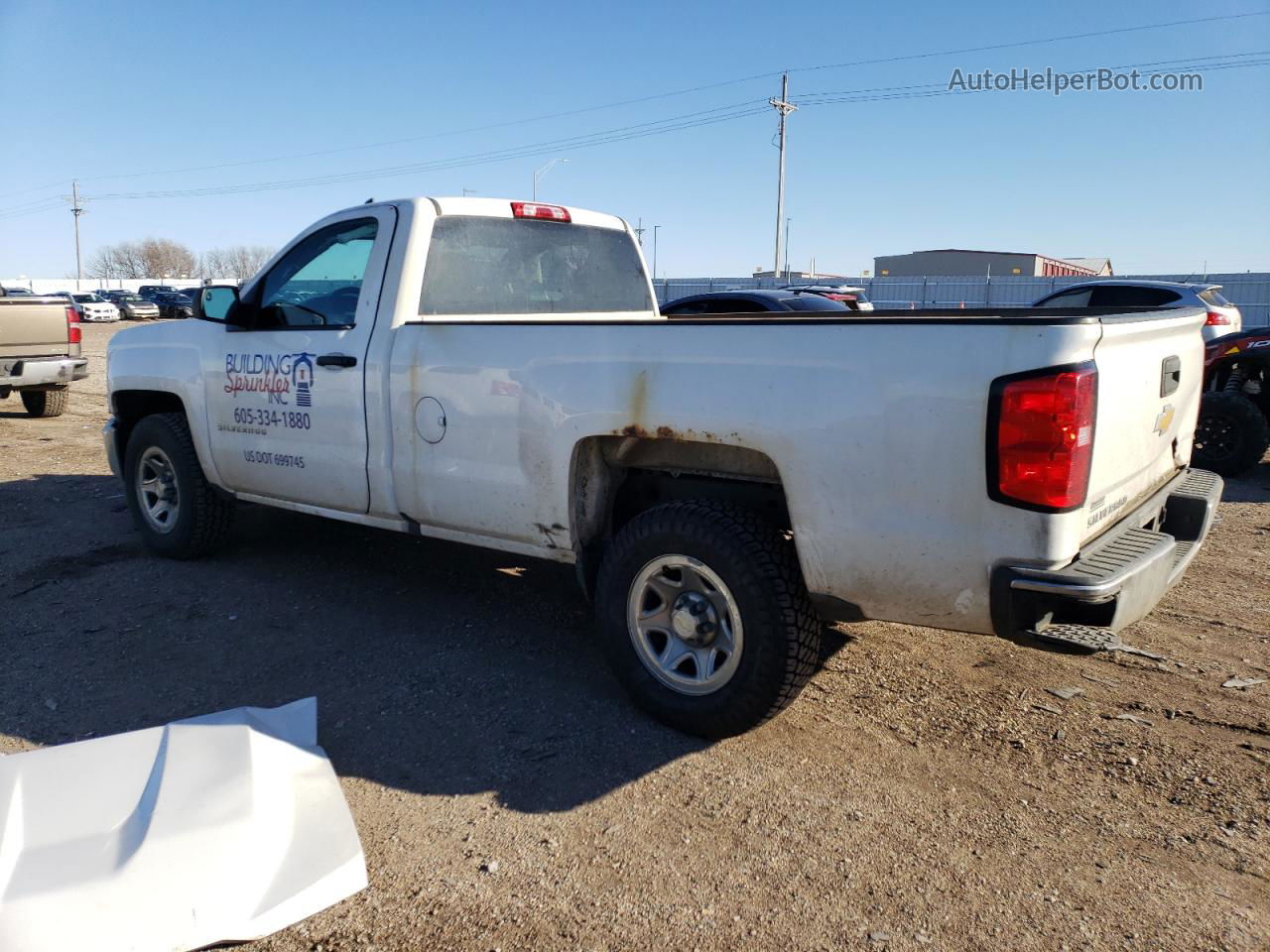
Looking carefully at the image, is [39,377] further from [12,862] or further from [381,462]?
[12,862]

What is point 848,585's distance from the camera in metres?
3.28

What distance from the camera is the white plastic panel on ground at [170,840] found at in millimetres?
2518

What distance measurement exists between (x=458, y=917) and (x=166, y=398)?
4.38 metres

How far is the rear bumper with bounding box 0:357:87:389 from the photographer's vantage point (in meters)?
11.5

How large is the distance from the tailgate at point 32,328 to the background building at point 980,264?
50.0 m

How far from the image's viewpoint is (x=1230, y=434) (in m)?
8.41

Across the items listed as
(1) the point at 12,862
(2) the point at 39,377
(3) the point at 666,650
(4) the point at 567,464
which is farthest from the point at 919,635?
(2) the point at 39,377

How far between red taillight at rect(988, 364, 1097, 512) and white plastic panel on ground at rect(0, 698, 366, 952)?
221cm

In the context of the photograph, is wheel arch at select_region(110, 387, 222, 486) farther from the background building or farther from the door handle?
the background building

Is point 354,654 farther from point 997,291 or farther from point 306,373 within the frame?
point 997,291

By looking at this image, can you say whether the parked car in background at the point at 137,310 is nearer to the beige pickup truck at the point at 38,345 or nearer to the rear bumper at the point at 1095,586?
the beige pickup truck at the point at 38,345

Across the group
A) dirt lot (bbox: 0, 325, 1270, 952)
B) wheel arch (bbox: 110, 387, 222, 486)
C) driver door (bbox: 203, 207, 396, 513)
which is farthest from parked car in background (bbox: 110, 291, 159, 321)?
dirt lot (bbox: 0, 325, 1270, 952)

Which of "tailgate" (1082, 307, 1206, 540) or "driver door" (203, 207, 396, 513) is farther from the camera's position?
"driver door" (203, 207, 396, 513)

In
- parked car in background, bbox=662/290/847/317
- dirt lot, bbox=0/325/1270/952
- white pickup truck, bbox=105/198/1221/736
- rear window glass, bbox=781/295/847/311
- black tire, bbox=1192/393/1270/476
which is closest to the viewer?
dirt lot, bbox=0/325/1270/952
